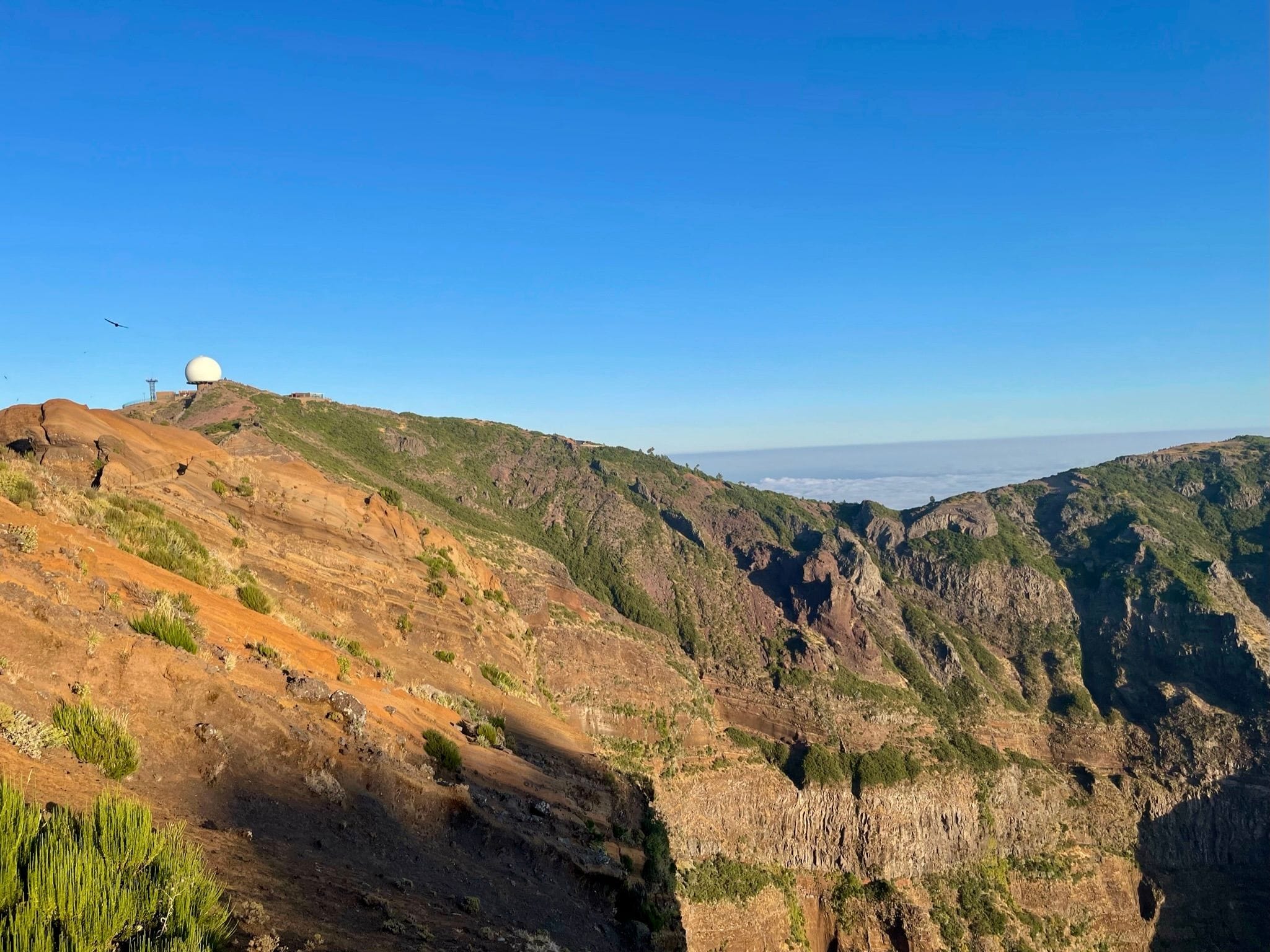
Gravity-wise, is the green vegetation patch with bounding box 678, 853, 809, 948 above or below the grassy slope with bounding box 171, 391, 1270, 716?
below

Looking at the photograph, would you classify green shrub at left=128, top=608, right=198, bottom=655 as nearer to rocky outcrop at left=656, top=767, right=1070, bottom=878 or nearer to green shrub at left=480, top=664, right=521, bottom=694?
green shrub at left=480, top=664, right=521, bottom=694

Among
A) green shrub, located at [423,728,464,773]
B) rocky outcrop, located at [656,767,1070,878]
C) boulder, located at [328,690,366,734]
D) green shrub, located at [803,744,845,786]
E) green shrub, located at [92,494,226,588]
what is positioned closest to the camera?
boulder, located at [328,690,366,734]

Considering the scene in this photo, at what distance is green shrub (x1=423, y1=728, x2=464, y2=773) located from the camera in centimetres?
1602

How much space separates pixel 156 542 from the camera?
736 inches

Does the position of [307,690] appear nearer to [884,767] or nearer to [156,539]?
[156,539]

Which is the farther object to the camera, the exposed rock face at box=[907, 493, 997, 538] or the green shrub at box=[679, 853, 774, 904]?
the exposed rock face at box=[907, 493, 997, 538]

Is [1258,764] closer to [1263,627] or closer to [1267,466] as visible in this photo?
[1263,627]

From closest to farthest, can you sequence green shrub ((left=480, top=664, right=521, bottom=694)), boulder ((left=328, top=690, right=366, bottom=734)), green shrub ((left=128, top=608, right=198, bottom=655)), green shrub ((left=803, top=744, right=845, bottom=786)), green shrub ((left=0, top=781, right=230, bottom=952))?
green shrub ((left=0, top=781, right=230, bottom=952)) < green shrub ((left=128, top=608, right=198, bottom=655)) < boulder ((left=328, top=690, right=366, bottom=734)) < green shrub ((left=480, top=664, right=521, bottom=694)) < green shrub ((left=803, top=744, right=845, bottom=786))

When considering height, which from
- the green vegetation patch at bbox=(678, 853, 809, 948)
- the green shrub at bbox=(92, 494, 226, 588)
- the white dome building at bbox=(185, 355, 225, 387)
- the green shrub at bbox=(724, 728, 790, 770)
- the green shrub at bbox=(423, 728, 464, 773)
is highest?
the white dome building at bbox=(185, 355, 225, 387)

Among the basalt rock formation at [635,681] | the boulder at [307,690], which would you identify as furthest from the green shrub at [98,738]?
the boulder at [307,690]

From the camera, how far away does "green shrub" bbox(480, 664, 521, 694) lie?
29656 mm

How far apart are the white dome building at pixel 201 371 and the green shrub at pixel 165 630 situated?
83050 millimetres

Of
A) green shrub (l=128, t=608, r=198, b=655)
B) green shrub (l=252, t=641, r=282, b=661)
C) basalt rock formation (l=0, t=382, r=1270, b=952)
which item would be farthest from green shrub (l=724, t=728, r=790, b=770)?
green shrub (l=128, t=608, r=198, b=655)

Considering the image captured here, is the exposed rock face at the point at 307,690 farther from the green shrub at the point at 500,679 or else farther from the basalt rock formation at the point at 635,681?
the green shrub at the point at 500,679
